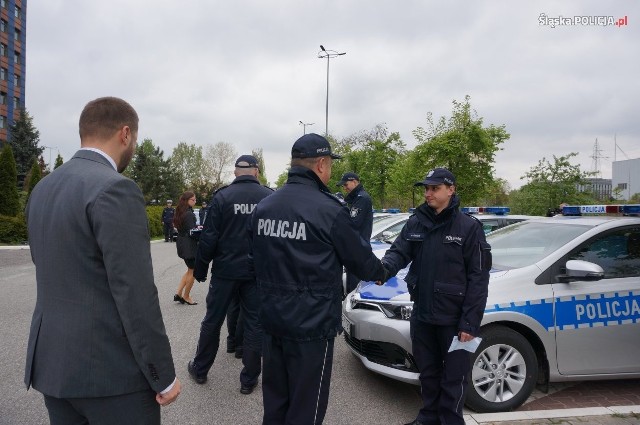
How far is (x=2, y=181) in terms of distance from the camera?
65.0ft

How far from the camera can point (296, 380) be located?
8.29ft

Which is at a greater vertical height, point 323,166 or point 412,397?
point 323,166

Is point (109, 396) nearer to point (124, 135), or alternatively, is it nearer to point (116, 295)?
point (116, 295)

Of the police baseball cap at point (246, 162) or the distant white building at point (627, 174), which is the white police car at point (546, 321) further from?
the distant white building at point (627, 174)

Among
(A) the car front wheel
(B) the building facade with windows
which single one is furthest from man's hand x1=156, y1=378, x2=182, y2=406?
(B) the building facade with windows

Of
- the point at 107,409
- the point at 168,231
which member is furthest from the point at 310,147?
the point at 168,231

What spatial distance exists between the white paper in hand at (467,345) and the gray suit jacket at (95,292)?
6.97ft

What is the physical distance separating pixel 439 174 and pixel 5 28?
64349mm

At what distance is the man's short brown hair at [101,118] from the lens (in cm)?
193

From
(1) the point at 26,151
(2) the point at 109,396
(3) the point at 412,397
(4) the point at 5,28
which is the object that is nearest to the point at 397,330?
(3) the point at 412,397

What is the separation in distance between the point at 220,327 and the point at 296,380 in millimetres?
1928

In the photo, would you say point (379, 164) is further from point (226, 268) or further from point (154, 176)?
point (154, 176)

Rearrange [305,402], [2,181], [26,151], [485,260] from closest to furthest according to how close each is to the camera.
Result: [305,402], [485,260], [2,181], [26,151]

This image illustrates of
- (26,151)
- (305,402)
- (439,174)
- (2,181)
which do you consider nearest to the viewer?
(305,402)
